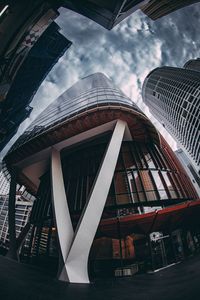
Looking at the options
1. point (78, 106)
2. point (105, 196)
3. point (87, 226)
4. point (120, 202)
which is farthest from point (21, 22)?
point (120, 202)

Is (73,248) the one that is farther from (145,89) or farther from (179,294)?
(145,89)

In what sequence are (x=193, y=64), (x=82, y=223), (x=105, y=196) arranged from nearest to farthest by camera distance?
(x=82, y=223)
(x=105, y=196)
(x=193, y=64)

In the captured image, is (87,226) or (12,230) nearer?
(87,226)

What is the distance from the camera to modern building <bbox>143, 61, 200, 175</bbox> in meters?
66.6

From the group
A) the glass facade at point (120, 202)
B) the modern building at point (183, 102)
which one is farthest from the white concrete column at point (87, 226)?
the modern building at point (183, 102)

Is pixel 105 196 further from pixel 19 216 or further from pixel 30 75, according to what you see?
pixel 19 216

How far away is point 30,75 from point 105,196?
19730 mm

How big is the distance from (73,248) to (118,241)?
476 cm

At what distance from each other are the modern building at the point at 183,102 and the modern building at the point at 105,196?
195 feet

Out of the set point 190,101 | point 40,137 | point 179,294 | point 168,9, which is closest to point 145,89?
point 190,101

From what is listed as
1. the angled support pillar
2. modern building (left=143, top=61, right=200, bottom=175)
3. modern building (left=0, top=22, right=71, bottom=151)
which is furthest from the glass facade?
modern building (left=143, top=61, right=200, bottom=175)

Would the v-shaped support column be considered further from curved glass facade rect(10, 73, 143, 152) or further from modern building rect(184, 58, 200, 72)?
modern building rect(184, 58, 200, 72)

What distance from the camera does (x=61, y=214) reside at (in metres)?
10.5

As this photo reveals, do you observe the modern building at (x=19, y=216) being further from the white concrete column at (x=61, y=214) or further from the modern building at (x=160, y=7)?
the modern building at (x=160, y=7)
